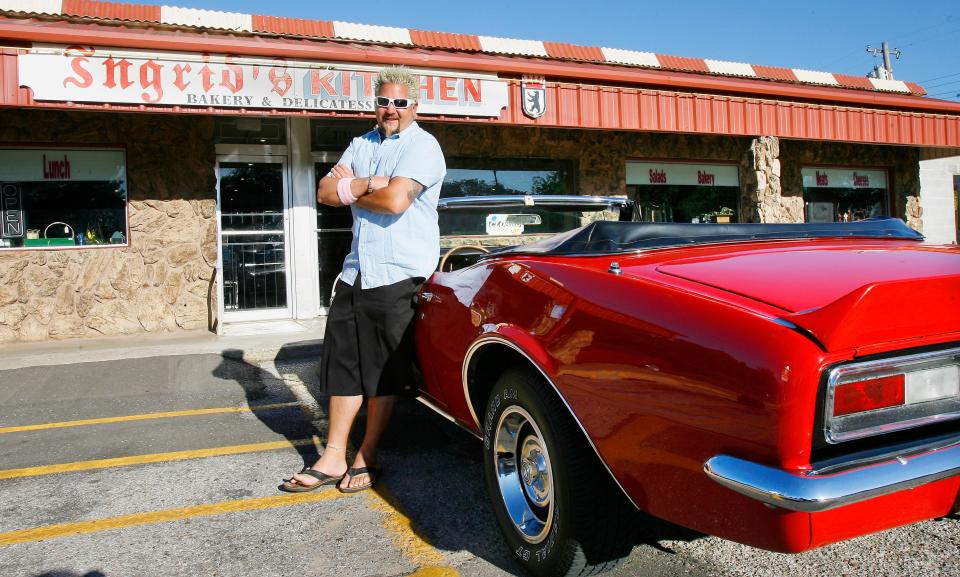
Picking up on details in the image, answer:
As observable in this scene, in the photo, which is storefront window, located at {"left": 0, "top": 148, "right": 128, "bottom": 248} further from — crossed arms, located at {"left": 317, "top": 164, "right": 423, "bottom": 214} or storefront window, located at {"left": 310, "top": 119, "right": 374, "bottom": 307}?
crossed arms, located at {"left": 317, "top": 164, "right": 423, "bottom": 214}

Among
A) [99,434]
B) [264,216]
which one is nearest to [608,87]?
[264,216]

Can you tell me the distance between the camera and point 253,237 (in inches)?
354

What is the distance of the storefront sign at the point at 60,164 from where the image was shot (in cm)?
800

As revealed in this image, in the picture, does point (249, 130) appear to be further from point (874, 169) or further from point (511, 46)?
point (874, 169)

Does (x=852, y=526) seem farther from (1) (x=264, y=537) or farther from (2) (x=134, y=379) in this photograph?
(2) (x=134, y=379)

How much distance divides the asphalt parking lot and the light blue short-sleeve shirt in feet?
3.38

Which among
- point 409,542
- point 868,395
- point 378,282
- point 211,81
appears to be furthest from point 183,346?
point 868,395

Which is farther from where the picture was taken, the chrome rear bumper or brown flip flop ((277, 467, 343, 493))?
brown flip flop ((277, 467, 343, 493))

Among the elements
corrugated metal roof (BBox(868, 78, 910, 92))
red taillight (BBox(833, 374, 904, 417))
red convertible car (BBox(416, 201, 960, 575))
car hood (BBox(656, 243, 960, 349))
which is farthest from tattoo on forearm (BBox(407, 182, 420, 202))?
corrugated metal roof (BBox(868, 78, 910, 92))

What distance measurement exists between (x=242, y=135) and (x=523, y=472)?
7491 mm

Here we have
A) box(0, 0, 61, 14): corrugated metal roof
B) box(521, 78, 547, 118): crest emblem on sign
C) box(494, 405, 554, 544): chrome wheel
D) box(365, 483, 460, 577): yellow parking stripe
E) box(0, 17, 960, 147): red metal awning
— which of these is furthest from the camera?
box(521, 78, 547, 118): crest emblem on sign

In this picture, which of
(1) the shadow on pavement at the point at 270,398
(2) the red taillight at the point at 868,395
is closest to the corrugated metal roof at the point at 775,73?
(1) the shadow on pavement at the point at 270,398

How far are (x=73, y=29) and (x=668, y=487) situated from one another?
7.46 meters

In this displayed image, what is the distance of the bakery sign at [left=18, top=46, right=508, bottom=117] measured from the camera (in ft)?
22.4
